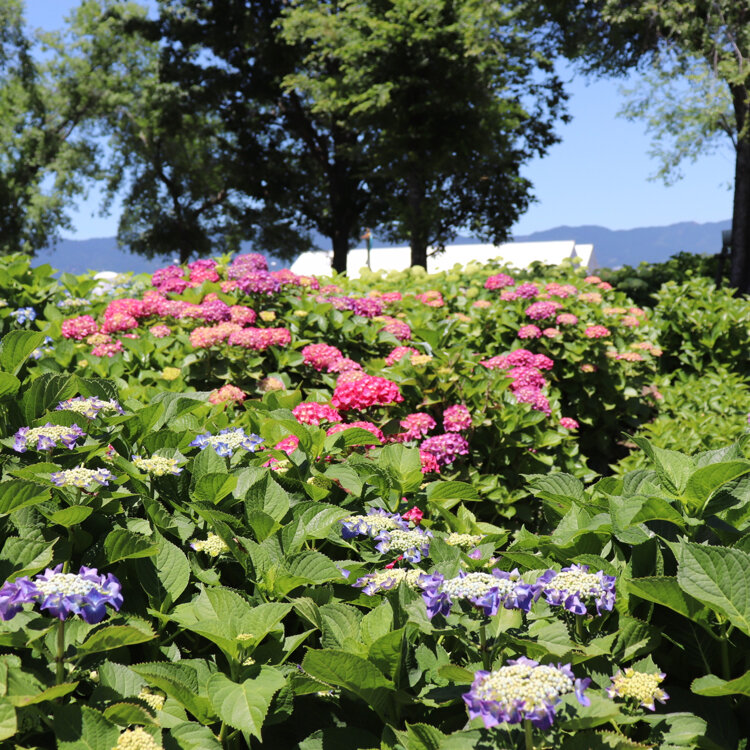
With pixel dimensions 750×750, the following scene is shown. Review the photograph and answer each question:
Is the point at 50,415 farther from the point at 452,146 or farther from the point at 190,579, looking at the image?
the point at 452,146

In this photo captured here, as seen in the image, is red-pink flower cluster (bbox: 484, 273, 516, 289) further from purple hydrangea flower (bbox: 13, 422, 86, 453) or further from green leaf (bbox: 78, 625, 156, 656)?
green leaf (bbox: 78, 625, 156, 656)

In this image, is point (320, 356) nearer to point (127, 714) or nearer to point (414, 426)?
point (414, 426)

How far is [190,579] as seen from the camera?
5.59 ft

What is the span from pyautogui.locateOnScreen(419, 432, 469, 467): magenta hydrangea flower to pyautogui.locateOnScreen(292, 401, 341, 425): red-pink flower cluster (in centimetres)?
63

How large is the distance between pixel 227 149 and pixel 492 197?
11.0m

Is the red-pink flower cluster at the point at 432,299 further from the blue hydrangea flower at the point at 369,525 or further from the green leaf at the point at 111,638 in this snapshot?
the green leaf at the point at 111,638

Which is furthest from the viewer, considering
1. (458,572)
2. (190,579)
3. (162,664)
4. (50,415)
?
(50,415)

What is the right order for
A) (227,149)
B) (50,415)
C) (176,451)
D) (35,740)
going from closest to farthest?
1. (35,740)
2. (50,415)
3. (176,451)
4. (227,149)

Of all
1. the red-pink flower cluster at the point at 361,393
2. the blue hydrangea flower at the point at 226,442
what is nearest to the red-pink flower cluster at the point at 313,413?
the red-pink flower cluster at the point at 361,393

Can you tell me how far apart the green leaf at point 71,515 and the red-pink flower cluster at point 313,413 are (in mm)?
1609

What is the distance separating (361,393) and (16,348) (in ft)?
5.76

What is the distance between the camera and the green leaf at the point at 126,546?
1.50 metres

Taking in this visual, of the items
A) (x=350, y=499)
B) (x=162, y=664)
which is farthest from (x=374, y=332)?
(x=162, y=664)

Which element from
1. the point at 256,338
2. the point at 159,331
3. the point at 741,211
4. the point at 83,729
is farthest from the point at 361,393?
the point at 741,211
